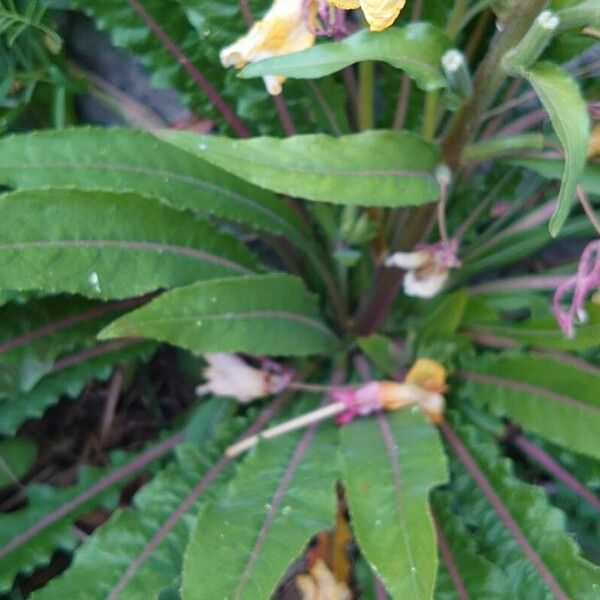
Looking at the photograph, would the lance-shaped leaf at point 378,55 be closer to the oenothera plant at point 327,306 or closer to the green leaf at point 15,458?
the oenothera plant at point 327,306

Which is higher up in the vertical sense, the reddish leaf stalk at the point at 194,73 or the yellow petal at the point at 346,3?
the yellow petal at the point at 346,3

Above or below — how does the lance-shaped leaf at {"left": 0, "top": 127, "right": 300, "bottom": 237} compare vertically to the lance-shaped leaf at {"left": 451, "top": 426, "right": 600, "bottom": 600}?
above

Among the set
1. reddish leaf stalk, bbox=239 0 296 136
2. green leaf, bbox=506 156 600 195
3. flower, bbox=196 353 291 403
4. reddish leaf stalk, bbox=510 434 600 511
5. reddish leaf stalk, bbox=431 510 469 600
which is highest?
reddish leaf stalk, bbox=239 0 296 136

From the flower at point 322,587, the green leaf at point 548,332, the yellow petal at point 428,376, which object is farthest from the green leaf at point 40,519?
the green leaf at point 548,332

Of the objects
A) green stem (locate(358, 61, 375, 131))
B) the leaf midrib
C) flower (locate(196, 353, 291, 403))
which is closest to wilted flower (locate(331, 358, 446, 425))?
flower (locate(196, 353, 291, 403))

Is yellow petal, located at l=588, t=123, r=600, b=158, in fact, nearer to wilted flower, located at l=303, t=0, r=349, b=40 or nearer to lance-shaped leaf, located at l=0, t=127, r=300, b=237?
wilted flower, located at l=303, t=0, r=349, b=40

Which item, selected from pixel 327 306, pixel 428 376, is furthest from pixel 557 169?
pixel 327 306

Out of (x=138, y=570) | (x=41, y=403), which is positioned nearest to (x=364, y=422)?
(x=138, y=570)
